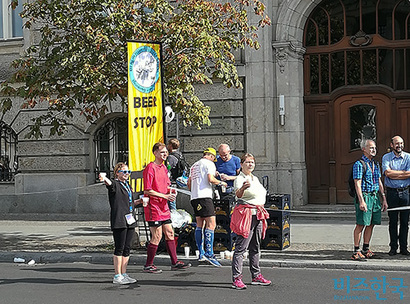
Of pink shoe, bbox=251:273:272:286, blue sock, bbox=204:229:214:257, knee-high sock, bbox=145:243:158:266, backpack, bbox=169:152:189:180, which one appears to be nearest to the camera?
pink shoe, bbox=251:273:272:286

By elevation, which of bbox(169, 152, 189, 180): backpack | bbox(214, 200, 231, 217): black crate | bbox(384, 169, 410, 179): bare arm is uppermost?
bbox(169, 152, 189, 180): backpack

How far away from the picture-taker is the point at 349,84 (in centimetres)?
1738

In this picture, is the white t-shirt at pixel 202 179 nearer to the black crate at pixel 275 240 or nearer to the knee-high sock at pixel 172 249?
the knee-high sock at pixel 172 249

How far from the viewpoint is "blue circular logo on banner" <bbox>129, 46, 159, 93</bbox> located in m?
11.8

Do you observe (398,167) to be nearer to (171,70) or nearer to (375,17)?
(171,70)

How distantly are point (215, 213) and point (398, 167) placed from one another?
3.09 metres

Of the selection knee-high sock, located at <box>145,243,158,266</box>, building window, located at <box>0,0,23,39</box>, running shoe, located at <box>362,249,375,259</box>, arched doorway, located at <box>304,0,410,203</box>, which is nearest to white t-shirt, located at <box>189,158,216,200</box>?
knee-high sock, located at <box>145,243,158,266</box>

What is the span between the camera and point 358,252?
35.2 ft

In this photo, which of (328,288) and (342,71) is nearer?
(328,288)

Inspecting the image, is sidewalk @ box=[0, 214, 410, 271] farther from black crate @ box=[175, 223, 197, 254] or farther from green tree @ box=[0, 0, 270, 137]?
green tree @ box=[0, 0, 270, 137]

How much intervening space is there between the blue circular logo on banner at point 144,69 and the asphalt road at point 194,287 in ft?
10.3

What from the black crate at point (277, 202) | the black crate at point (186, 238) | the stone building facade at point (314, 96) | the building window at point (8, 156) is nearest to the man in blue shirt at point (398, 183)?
the black crate at point (277, 202)

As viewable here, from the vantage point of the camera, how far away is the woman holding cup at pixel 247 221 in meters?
8.82

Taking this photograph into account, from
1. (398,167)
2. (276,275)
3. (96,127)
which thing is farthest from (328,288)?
(96,127)
